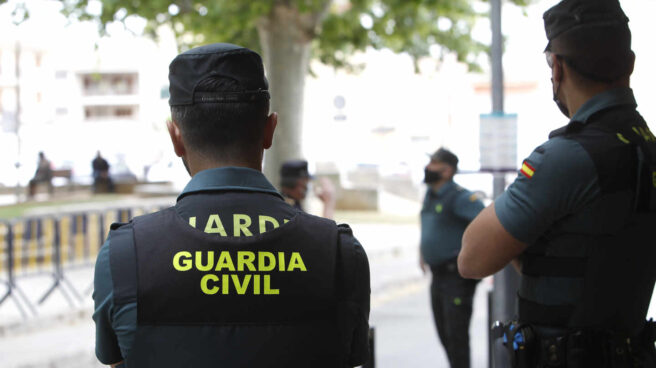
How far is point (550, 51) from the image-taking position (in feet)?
7.76

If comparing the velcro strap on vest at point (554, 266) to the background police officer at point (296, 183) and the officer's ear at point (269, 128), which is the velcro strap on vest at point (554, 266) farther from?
the background police officer at point (296, 183)

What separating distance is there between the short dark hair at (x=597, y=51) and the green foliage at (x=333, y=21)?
339 inches

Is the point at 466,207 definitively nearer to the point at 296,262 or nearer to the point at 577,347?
the point at 577,347

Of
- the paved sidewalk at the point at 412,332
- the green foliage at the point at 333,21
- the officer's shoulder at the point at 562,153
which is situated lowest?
the paved sidewalk at the point at 412,332

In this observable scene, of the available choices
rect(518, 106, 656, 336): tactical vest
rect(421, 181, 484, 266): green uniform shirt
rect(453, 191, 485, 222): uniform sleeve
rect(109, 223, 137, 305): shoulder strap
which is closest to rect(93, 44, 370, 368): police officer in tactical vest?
rect(109, 223, 137, 305): shoulder strap

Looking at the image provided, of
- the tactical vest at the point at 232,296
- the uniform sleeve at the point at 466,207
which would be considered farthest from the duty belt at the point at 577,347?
the uniform sleeve at the point at 466,207

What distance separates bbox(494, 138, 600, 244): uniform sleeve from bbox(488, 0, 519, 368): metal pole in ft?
12.5

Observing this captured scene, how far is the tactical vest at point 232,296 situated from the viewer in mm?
1661

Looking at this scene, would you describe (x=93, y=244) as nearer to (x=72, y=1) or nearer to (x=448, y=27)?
(x=72, y=1)

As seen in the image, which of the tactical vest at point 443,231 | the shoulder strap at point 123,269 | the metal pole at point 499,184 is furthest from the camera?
the metal pole at point 499,184

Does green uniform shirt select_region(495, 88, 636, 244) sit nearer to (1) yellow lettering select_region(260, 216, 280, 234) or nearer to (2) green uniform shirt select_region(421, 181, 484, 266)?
(1) yellow lettering select_region(260, 216, 280, 234)

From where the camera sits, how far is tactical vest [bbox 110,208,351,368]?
1.66m

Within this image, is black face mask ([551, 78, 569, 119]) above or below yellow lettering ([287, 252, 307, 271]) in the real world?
above

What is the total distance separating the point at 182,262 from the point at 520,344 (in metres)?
1.07
